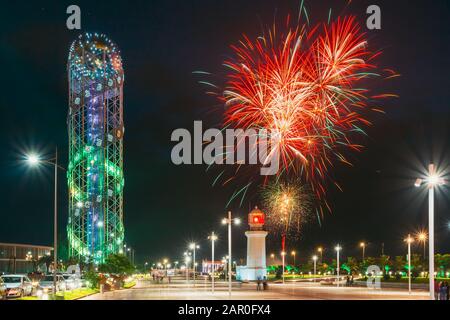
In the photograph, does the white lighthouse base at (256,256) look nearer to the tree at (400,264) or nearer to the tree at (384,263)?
the tree at (384,263)

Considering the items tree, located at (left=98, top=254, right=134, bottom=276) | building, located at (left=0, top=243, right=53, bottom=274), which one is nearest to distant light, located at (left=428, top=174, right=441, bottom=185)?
tree, located at (left=98, top=254, right=134, bottom=276)

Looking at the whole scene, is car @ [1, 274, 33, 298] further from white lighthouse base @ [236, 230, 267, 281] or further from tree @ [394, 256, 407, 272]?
tree @ [394, 256, 407, 272]

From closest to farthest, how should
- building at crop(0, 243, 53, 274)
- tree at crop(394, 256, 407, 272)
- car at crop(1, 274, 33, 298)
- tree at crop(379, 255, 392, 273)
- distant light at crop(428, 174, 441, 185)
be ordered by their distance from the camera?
distant light at crop(428, 174, 441, 185) < car at crop(1, 274, 33, 298) < tree at crop(379, 255, 392, 273) < tree at crop(394, 256, 407, 272) < building at crop(0, 243, 53, 274)

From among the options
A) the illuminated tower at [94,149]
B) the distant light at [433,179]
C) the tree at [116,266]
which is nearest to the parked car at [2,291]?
the distant light at [433,179]

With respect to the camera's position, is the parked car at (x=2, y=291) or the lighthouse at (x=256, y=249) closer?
the parked car at (x=2, y=291)

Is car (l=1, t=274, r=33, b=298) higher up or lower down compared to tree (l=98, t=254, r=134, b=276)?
higher up

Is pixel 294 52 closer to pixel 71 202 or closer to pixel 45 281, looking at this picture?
pixel 45 281

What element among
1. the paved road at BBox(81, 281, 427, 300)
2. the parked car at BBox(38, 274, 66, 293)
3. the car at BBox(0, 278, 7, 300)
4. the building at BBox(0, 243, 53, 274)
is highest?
the car at BBox(0, 278, 7, 300)
